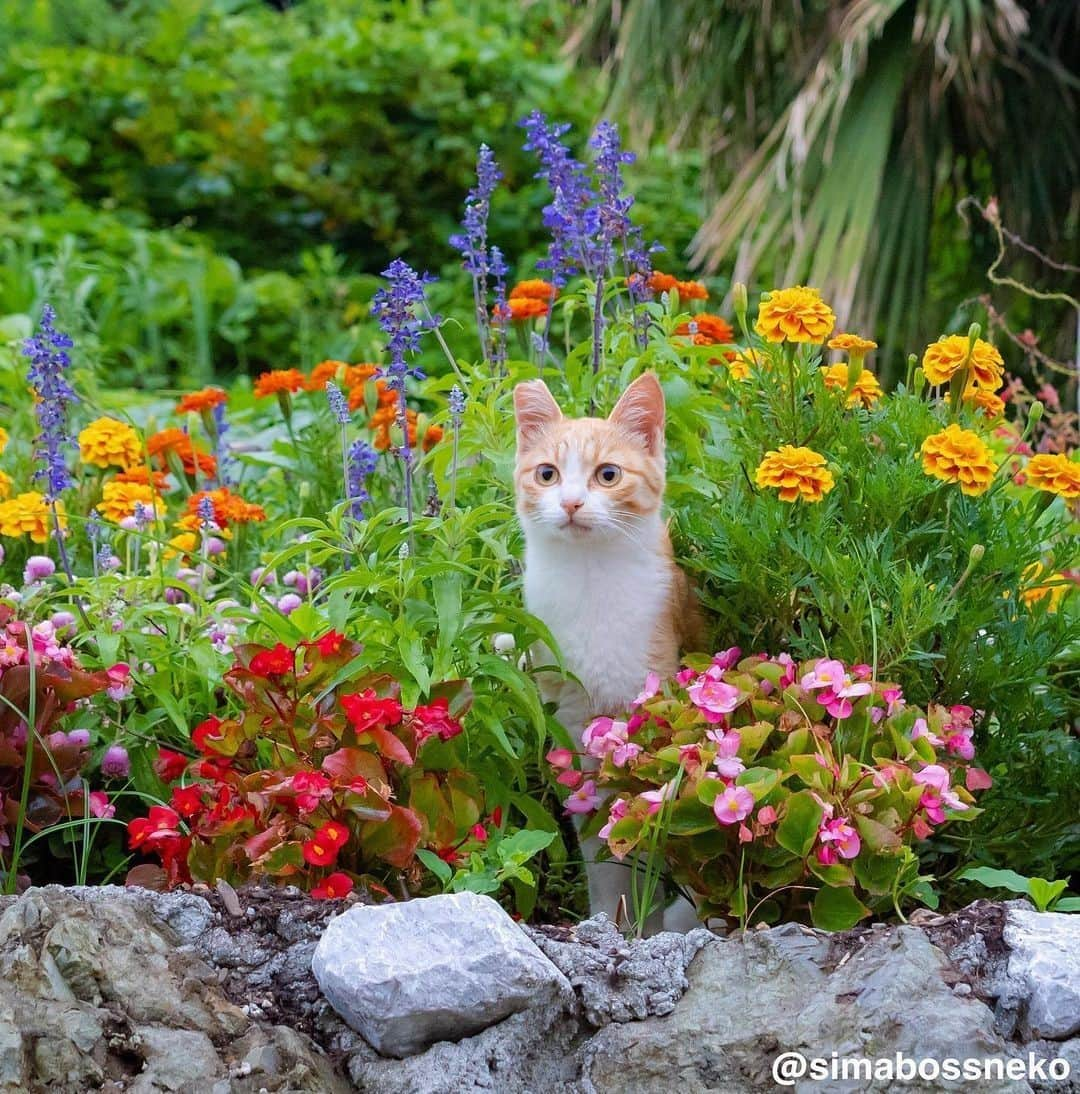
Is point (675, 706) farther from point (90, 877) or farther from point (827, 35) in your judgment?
point (827, 35)

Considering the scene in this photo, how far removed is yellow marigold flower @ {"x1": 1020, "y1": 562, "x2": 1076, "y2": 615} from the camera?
8.41ft

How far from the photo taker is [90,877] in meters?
2.65

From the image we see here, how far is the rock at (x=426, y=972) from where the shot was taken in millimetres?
1768

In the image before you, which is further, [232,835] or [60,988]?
[232,835]

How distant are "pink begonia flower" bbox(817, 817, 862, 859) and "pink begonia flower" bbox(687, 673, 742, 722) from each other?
0.75 ft

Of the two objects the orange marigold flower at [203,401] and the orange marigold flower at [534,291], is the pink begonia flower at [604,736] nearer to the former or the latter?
the orange marigold flower at [534,291]

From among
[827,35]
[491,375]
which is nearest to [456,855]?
[491,375]

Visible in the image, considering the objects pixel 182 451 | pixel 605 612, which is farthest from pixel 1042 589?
pixel 182 451

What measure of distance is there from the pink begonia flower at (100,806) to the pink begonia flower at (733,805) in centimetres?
101

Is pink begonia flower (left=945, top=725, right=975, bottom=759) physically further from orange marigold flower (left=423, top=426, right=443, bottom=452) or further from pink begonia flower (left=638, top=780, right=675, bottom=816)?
orange marigold flower (left=423, top=426, right=443, bottom=452)

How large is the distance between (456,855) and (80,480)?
1929 millimetres

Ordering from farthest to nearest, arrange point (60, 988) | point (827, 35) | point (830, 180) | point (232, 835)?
point (827, 35)
point (830, 180)
point (232, 835)
point (60, 988)

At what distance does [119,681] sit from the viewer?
2.55 m

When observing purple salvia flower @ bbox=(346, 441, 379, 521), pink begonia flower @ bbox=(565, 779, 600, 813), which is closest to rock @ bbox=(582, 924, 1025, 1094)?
pink begonia flower @ bbox=(565, 779, 600, 813)
